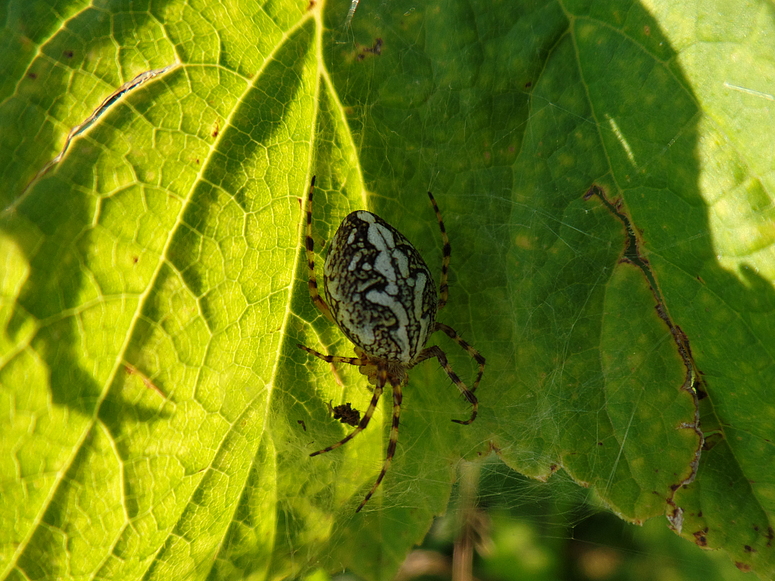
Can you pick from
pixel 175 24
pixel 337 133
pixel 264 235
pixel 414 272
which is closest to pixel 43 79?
pixel 175 24

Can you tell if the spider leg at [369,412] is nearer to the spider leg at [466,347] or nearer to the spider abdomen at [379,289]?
the spider abdomen at [379,289]

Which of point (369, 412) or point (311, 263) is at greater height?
point (311, 263)

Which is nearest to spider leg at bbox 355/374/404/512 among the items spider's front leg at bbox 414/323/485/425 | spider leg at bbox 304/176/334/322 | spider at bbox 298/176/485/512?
spider at bbox 298/176/485/512

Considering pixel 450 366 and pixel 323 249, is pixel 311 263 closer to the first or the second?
pixel 323 249

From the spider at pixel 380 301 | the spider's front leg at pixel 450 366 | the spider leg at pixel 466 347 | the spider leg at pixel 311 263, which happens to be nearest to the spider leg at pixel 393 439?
the spider at pixel 380 301

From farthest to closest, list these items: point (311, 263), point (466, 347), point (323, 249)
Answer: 1. point (466, 347)
2. point (323, 249)
3. point (311, 263)

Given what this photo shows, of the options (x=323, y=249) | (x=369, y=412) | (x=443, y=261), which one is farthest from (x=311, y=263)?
(x=369, y=412)
